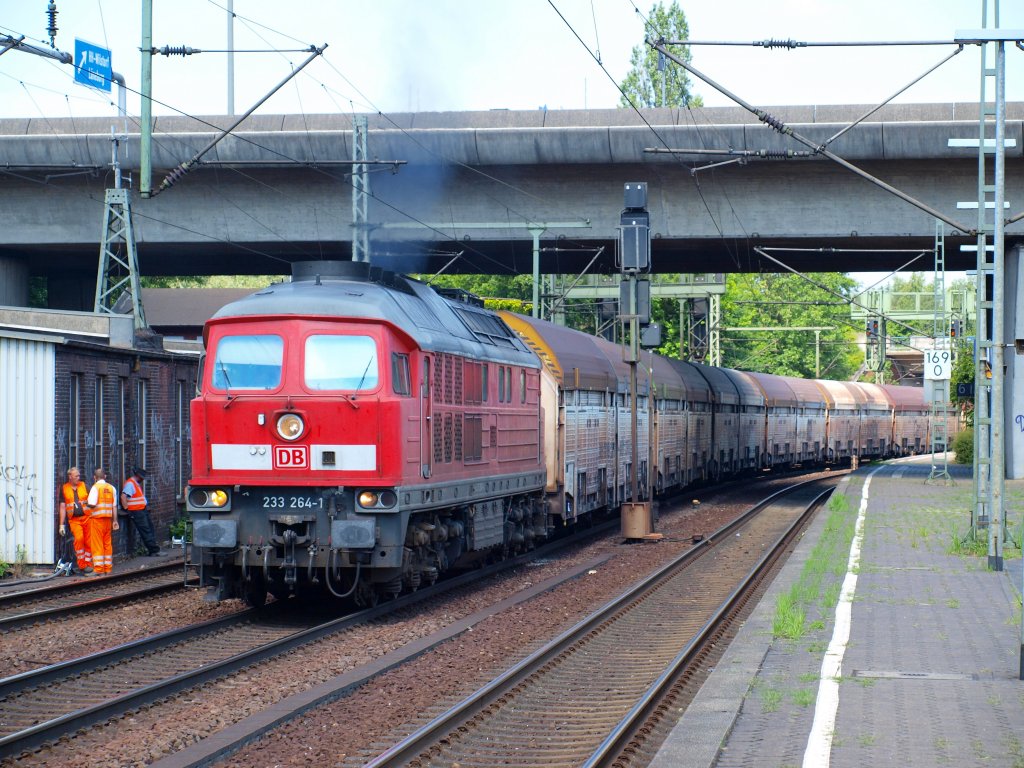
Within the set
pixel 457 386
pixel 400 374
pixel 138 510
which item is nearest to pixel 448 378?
pixel 457 386

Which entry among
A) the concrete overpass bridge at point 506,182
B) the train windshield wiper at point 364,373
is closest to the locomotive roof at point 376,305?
the train windshield wiper at point 364,373

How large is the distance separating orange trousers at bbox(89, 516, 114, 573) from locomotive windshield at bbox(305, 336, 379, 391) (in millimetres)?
6280

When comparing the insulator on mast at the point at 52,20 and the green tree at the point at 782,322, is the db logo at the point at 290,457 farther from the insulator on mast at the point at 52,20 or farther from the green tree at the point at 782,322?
the green tree at the point at 782,322

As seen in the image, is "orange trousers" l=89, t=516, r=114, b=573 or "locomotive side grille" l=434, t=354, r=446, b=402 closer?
"locomotive side grille" l=434, t=354, r=446, b=402

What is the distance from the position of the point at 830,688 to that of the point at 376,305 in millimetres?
6374

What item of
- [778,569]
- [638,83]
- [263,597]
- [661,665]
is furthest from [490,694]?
[638,83]

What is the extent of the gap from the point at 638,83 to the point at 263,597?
75.0 metres

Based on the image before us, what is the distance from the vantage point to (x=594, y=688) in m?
10.5

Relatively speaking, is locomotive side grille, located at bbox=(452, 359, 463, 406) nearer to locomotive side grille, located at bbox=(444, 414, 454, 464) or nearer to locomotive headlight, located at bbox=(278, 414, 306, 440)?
locomotive side grille, located at bbox=(444, 414, 454, 464)

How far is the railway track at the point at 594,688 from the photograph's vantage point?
8344 millimetres

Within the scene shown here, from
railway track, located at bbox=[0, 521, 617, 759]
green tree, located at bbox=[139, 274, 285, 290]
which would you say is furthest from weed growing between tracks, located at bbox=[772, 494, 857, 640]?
green tree, located at bbox=[139, 274, 285, 290]

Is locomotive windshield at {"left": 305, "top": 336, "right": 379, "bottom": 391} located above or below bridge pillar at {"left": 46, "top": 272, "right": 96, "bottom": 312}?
below

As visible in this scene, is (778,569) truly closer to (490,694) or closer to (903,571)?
(903,571)

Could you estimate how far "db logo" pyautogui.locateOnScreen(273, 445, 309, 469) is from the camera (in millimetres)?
13203
